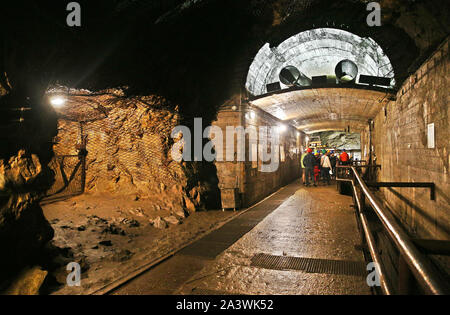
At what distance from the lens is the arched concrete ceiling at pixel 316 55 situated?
30.7 ft

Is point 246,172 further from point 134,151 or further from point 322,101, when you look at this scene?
point 322,101

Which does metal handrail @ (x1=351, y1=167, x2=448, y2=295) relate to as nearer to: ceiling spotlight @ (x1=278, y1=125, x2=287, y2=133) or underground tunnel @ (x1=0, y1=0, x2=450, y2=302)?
underground tunnel @ (x1=0, y1=0, x2=450, y2=302)

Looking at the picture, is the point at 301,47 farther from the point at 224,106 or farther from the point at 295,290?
the point at 295,290

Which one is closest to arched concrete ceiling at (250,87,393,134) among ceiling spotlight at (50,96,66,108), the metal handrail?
ceiling spotlight at (50,96,66,108)

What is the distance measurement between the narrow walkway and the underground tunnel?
39 millimetres

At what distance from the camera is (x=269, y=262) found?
443 cm

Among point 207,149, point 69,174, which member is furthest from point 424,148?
point 69,174

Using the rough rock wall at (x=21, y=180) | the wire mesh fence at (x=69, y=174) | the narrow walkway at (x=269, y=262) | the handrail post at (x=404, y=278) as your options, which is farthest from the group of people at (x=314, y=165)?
the handrail post at (x=404, y=278)

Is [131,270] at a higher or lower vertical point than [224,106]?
lower

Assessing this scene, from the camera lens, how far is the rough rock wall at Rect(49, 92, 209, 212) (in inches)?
331

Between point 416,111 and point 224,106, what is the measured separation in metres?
5.74

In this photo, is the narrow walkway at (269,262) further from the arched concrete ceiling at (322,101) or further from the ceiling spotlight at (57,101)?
the ceiling spotlight at (57,101)

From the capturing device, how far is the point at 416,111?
6031mm
